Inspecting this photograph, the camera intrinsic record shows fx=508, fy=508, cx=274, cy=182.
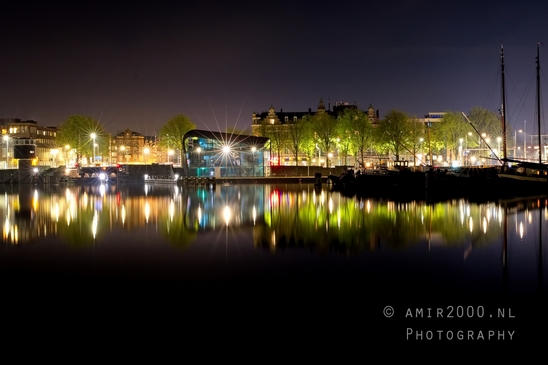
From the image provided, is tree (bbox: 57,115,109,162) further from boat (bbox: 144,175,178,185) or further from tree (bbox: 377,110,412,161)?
tree (bbox: 377,110,412,161)

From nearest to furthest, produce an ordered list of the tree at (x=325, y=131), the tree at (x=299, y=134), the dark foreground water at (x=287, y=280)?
the dark foreground water at (x=287, y=280), the tree at (x=325, y=131), the tree at (x=299, y=134)

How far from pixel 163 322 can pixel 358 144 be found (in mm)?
89024

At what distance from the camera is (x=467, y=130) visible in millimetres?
96375

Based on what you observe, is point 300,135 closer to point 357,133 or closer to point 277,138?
point 277,138

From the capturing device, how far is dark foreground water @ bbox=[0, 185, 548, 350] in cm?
898

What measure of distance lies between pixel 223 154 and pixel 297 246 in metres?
58.0

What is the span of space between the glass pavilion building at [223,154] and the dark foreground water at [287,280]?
1889 inches

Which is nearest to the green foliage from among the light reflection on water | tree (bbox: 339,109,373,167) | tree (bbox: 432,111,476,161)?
tree (bbox: 339,109,373,167)

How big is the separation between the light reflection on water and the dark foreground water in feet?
0.20

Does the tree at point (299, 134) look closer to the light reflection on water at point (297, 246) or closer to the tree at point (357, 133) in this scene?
the tree at point (357, 133)

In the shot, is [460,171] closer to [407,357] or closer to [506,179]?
[506,179]

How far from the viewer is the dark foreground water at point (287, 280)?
8.98m

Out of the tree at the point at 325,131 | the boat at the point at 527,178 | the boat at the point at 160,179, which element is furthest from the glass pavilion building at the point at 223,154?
the boat at the point at 527,178

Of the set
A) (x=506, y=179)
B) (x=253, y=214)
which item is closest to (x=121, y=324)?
(x=253, y=214)
